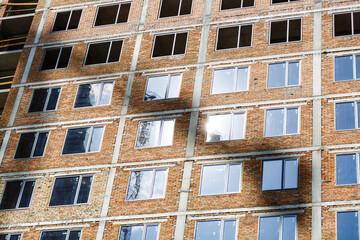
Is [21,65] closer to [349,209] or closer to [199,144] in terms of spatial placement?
[199,144]

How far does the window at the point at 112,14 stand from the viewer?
3941 cm

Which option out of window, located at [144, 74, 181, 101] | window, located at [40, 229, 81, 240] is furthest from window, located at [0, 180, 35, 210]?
window, located at [144, 74, 181, 101]

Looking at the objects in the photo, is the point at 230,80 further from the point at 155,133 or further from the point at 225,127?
the point at 155,133

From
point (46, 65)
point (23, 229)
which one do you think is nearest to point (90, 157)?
point (23, 229)

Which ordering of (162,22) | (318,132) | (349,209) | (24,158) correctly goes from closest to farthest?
(349,209) → (318,132) → (24,158) → (162,22)

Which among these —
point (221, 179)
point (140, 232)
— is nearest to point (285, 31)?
point (221, 179)

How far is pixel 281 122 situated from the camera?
31750mm

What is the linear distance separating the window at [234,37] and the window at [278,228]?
11.0 meters

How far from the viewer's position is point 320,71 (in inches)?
1289

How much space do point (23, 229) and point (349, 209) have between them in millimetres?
16421

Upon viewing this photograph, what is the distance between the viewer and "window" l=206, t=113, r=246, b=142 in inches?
1267

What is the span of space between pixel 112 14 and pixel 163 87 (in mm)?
7518

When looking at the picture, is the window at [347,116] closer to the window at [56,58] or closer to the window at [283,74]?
the window at [283,74]

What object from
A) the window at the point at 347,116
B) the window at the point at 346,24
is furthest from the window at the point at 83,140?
the window at the point at 346,24
